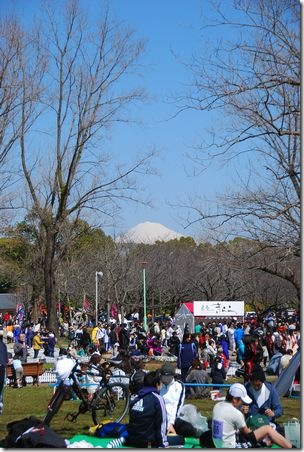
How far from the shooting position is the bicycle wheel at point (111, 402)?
42.7ft

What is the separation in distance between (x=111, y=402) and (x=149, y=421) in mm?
4503

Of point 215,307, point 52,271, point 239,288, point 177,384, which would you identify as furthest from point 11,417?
point 239,288

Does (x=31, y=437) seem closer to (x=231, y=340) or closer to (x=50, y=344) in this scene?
(x=50, y=344)

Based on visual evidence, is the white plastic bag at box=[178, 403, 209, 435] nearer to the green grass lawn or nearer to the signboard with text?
Answer: the green grass lawn

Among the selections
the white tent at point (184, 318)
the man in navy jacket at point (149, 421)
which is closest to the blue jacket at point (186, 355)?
the man in navy jacket at point (149, 421)

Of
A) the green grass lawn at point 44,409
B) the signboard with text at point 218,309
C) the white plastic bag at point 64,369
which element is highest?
the signboard with text at point 218,309

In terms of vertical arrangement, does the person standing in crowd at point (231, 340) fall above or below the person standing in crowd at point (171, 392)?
below

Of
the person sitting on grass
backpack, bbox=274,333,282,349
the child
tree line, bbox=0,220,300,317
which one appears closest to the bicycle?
the person sitting on grass

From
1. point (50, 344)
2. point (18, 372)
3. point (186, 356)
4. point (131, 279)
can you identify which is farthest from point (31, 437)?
point (131, 279)

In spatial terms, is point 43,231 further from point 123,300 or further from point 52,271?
point 123,300

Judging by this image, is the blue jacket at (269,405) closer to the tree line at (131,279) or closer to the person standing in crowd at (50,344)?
the person standing in crowd at (50,344)

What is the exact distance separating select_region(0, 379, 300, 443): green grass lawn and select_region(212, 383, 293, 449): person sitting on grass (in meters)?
3.15

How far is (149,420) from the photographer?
8.94m

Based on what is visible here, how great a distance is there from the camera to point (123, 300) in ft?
178
